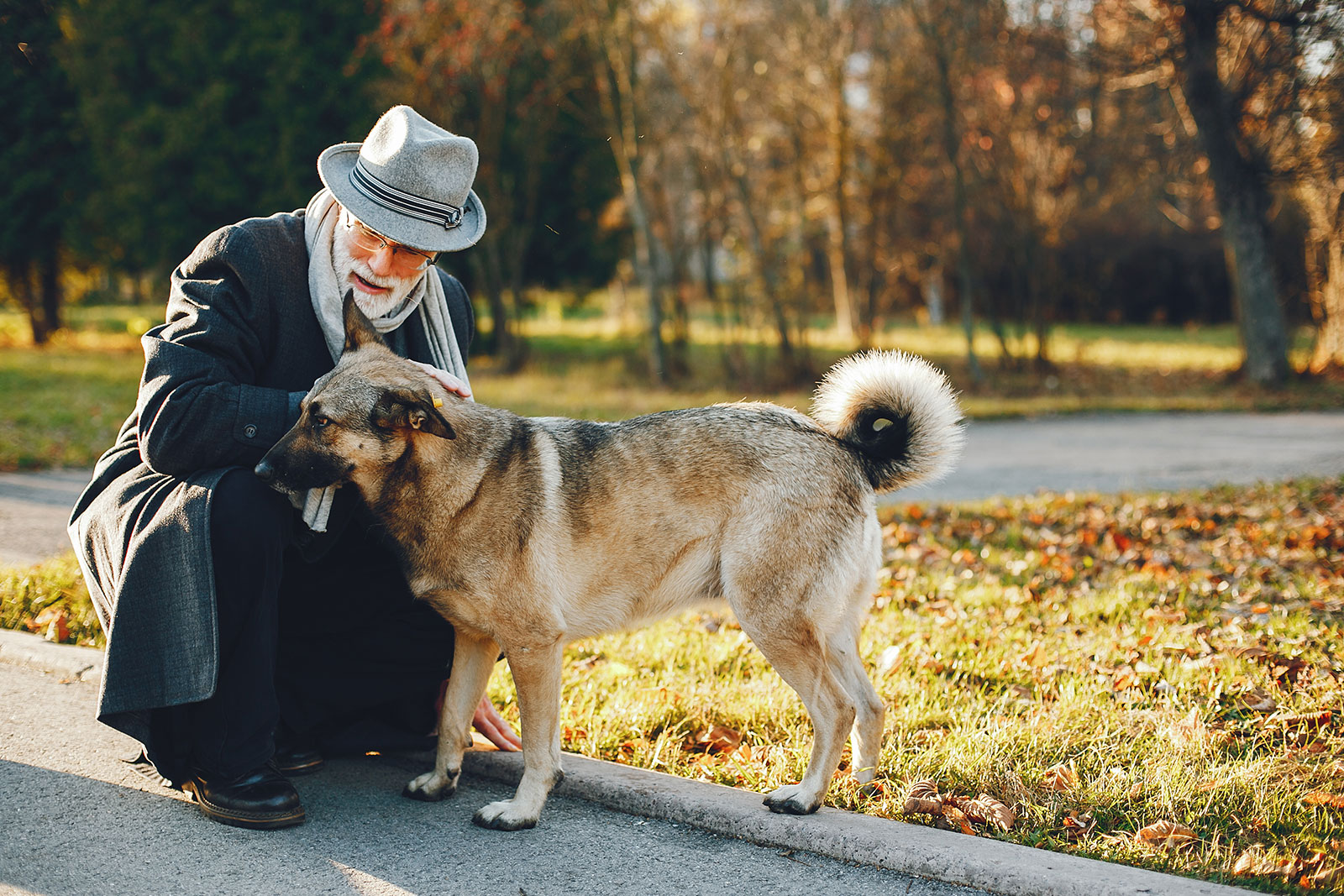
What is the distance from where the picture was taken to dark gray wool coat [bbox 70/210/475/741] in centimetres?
321

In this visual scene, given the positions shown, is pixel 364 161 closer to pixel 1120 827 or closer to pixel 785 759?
pixel 785 759

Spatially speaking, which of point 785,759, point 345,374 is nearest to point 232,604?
point 345,374

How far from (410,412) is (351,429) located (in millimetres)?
208

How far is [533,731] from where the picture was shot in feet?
11.4

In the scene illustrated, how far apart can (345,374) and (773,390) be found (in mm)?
13064

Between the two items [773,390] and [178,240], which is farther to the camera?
[178,240]

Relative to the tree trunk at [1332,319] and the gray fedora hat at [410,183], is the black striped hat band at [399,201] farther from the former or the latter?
the tree trunk at [1332,319]

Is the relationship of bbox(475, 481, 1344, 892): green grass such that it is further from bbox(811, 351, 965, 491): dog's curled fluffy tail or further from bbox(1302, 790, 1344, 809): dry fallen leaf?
bbox(811, 351, 965, 491): dog's curled fluffy tail

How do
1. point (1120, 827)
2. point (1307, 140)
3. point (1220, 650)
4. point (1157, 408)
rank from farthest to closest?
point (1307, 140) → point (1157, 408) → point (1220, 650) → point (1120, 827)

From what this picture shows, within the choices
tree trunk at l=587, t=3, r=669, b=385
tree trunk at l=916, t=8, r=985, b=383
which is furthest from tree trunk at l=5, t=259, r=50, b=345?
tree trunk at l=916, t=8, r=985, b=383

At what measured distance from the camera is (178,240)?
65.7ft

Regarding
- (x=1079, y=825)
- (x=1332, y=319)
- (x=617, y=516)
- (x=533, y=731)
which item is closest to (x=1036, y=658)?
(x=1079, y=825)

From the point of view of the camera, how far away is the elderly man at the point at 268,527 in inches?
128

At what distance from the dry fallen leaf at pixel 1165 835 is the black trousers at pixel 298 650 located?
8.31ft
